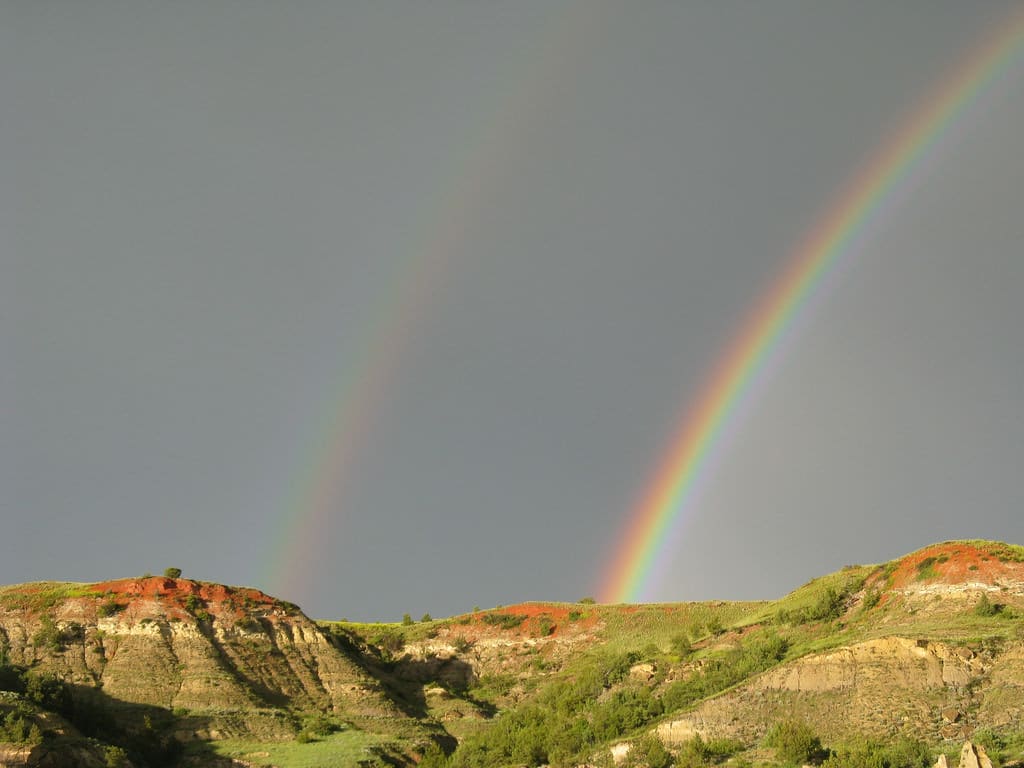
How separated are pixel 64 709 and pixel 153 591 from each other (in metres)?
24.1

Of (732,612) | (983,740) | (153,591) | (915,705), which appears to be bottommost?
(983,740)

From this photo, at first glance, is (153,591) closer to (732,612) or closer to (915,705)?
(732,612)

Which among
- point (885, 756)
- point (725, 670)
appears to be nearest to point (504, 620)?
point (725, 670)

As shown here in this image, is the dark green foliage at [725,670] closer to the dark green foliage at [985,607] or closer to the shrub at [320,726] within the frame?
the dark green foliage at [985,607]

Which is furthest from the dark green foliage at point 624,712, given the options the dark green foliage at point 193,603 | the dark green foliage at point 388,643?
the dark green foliage at point 193,603

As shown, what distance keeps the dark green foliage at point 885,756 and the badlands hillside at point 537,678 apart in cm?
15

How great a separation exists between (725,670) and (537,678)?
93.2 feet

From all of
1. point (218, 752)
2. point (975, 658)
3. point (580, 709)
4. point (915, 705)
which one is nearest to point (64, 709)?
point (218, 752)

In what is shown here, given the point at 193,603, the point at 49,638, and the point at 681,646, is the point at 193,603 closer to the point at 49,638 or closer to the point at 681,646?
the point at 49,638

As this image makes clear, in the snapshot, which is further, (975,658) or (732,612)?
(732,612)

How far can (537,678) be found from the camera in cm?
8888

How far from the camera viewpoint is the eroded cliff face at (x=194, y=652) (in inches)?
2815

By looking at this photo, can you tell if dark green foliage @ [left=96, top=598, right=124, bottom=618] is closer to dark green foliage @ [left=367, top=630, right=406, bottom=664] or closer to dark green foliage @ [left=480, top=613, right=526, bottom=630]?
dark green foliage @ [left=367, top=630, right=406, bottom=664]

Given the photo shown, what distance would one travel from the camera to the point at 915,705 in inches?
1972
